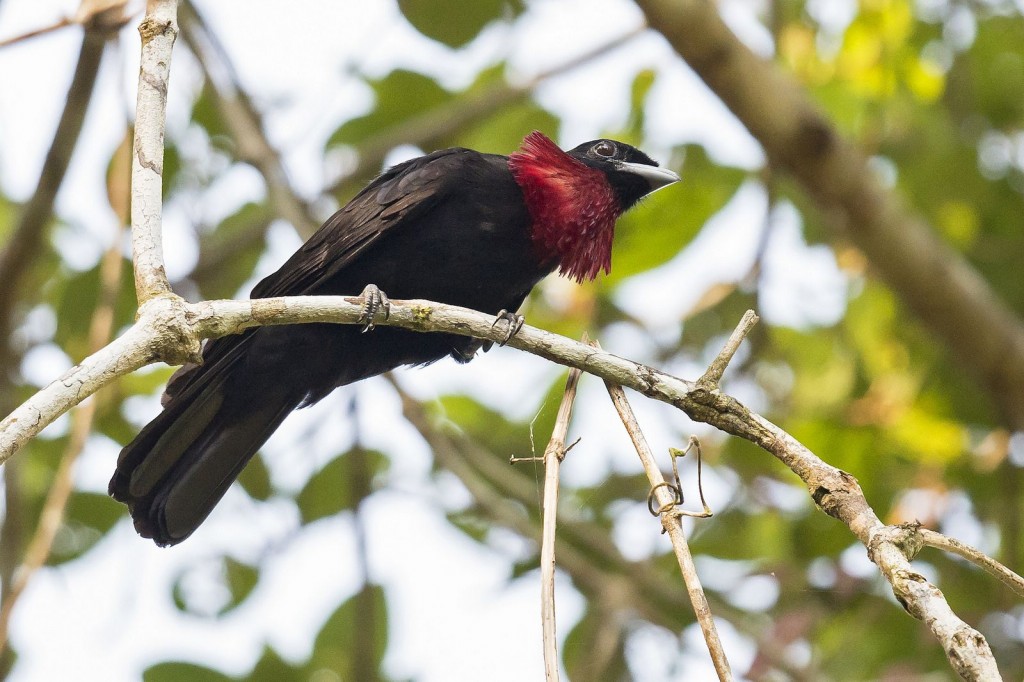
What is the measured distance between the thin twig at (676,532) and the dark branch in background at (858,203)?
215 cm

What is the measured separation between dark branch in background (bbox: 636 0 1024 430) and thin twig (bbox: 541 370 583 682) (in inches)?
81.0

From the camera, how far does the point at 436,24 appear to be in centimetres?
425

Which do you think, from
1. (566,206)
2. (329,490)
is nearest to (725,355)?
(566,206)

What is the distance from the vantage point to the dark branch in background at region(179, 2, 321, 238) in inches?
165

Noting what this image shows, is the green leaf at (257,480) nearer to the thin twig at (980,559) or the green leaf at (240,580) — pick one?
the green leaf at (240,580)

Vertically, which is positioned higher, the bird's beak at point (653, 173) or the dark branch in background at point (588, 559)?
the bird's beak at point (653, 173)

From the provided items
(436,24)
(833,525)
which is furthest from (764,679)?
(436,24)

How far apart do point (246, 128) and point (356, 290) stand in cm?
121

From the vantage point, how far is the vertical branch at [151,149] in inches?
91.5

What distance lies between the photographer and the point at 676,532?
2.18 m

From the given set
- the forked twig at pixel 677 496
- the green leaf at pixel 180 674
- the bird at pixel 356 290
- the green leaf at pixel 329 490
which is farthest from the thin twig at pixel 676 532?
the green leaf at pixel 180 674

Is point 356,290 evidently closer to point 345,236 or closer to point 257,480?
point 345,236

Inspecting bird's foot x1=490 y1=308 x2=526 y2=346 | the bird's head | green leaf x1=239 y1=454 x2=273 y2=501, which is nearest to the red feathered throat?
the bird's head

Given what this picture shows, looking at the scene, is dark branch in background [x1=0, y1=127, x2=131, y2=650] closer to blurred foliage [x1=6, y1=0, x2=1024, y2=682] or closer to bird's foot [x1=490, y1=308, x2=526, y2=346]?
blurred foliage [x1=6, y1=0, x2=1024, y2=682]
